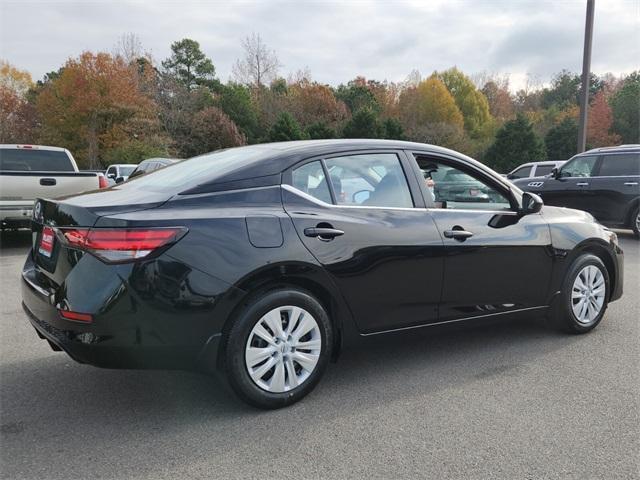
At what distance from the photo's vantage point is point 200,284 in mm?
2906

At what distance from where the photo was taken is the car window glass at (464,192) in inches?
163

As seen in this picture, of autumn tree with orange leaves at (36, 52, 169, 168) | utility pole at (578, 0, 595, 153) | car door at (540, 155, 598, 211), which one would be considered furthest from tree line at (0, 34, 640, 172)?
car door at (540, 155, 598, 211)

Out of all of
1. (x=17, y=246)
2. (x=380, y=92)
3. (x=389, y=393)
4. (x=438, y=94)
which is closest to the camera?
(x=389, y=393)

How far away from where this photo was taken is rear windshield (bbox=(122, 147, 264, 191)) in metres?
3.26

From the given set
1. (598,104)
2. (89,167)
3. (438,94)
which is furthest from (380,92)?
(89,167)

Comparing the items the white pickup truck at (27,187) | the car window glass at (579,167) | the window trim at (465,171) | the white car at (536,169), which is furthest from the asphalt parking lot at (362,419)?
the white car at (536,169)

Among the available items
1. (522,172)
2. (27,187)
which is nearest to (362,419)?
(27,187)

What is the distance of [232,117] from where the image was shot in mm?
42656

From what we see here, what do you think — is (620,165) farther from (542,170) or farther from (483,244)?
(483,244)

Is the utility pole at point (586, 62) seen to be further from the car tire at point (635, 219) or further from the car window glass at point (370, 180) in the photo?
the car window glass at point (370, 180)

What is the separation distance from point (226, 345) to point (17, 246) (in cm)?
803

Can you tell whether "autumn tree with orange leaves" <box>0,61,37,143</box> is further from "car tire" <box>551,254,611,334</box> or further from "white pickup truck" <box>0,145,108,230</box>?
"car tire" <box>551,254,611,334</box>

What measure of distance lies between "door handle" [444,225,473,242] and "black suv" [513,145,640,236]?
27.2ft

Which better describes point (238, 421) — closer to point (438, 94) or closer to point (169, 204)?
point (169, 204)
